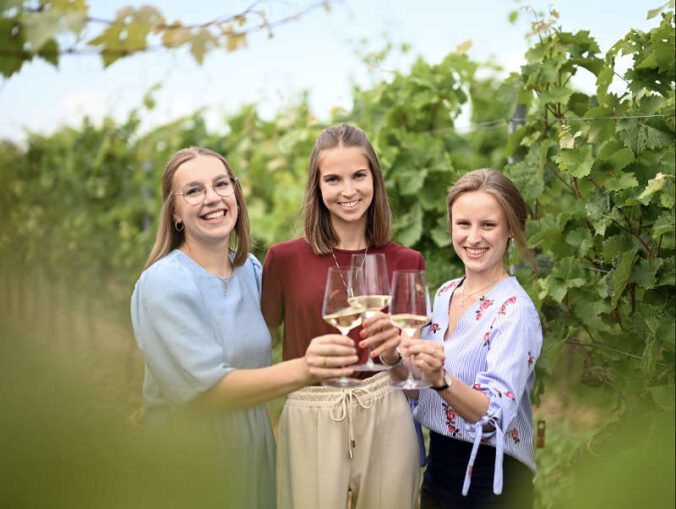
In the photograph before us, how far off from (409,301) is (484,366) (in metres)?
0.45

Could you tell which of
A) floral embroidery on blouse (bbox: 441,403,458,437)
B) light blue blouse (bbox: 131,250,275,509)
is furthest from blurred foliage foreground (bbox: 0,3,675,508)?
floral embroidery on blouse (bbox: 441,403,458,437)

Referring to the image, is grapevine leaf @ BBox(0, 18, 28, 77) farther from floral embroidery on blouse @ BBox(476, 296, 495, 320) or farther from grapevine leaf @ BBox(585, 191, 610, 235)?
grapevine leaf @ BBox(585, 191, 610, 235)

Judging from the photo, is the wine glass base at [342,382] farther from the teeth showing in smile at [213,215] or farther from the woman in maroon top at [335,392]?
the teeth showing in smile at [213,215]

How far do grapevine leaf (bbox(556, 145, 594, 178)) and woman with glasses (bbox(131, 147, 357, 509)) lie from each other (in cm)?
109

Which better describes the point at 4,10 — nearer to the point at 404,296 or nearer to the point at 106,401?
the point at 106,401

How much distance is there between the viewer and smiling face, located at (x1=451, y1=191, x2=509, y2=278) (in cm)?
208

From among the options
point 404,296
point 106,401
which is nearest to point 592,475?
point 106,401

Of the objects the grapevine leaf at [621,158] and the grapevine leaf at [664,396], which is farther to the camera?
the grapevine leaf at [621,158]

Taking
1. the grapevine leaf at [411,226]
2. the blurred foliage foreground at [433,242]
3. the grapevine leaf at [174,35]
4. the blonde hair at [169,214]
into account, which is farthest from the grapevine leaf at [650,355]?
the grapevine leaf at [411,226]

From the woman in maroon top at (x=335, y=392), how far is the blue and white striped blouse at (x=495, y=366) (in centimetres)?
16

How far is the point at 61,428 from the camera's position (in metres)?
A: 0.72

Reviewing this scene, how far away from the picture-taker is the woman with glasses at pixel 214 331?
1829 millimetres

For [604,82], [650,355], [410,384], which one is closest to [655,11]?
[604,82]

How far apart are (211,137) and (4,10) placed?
617cm
